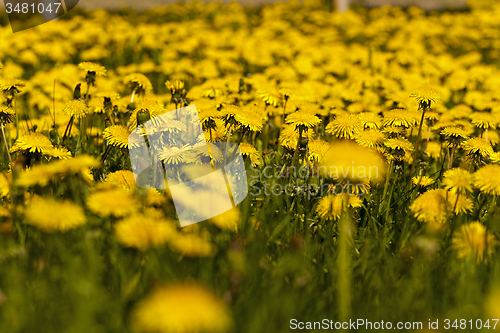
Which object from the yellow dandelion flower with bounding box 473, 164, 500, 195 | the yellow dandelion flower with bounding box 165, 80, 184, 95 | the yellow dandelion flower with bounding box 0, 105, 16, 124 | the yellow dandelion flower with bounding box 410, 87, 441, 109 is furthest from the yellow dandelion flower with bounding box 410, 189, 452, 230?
the yellow dandelion flower with bounding box 0, 105, 16, 124

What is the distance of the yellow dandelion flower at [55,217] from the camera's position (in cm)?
120

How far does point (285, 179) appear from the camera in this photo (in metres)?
2.24

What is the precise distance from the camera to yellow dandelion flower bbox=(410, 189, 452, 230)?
1584mm

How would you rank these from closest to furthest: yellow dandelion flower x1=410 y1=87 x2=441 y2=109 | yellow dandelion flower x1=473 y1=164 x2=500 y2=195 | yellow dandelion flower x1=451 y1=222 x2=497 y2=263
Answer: yellow dandelion flower x1=451 y1=222 x2=497 y2=263
yellow dandelion flower x1=473 y1=164 x2=500 y2=195
yellow dandelion flower x1=410 y1=87 x2=441 y2=109

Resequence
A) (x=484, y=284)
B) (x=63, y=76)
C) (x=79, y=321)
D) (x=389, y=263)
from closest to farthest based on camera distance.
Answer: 1. (x=79, y=321)
2. (x=484, y=284)
3. (x=389, y=263)
4. (x=63, y=76)

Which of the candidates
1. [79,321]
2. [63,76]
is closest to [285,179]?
[79,321]

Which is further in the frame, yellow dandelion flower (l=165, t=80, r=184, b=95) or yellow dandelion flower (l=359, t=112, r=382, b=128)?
yellow dandelion flower (l=165, t=80, r=184, b=95)

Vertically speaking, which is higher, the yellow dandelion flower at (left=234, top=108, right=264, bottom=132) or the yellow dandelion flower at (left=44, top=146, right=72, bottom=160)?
the yellow dandelion flower at (left=234, top=108, right=264, bottom=132)

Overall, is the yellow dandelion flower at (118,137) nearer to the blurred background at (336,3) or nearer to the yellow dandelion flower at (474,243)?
the yellow dandelion flower at (474,243)

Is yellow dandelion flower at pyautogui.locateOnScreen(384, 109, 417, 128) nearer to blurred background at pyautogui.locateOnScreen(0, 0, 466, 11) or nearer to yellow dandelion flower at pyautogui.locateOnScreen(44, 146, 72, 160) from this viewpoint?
yellow dandelion flower at pyautogui.locateOnScreen(44, 146, 72, 160)

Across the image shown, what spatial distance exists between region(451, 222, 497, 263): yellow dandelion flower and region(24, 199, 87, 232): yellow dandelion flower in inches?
51.0

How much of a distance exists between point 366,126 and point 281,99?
66 centimetres

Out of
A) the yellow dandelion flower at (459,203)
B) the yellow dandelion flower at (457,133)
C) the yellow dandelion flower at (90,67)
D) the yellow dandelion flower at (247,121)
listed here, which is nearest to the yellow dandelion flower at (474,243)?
the yellow dandelion flower at (459,203)

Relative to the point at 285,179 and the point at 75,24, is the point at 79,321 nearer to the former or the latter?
the point at 285,179
